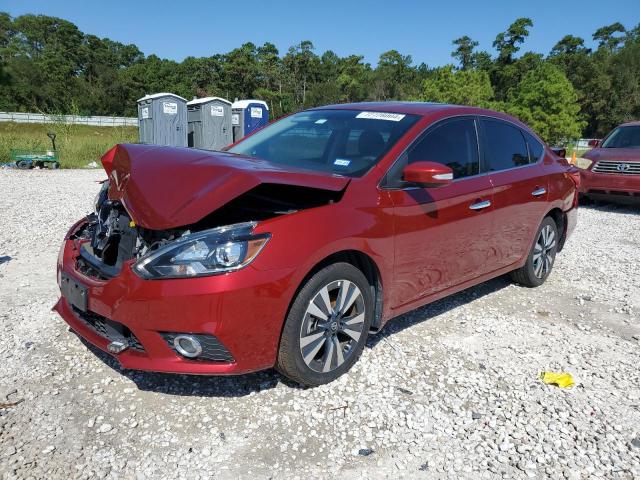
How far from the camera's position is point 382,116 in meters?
3.71

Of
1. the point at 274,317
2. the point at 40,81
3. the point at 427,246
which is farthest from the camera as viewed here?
the point at 40,81

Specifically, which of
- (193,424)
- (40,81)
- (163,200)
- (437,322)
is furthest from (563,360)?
(40,81)

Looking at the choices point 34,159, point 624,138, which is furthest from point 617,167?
point 34,159

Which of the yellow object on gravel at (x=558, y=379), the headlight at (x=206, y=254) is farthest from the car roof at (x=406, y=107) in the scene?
the yellow object on gravel at (x=558, y=379)

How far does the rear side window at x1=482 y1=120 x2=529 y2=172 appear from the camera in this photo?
13.6 feet

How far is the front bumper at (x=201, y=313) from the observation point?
242 cm

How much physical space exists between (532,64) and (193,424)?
68.8 m

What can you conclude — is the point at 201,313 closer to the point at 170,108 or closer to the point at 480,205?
the point at 480,205

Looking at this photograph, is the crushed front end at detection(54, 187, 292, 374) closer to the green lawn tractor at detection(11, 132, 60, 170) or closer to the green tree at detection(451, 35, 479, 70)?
the green lawn tractor at detection(11, 132, 60, 170)

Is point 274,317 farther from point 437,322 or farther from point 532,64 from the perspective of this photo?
point 532,64

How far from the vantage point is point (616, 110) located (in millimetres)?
56000

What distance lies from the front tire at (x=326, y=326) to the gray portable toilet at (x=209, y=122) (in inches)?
554

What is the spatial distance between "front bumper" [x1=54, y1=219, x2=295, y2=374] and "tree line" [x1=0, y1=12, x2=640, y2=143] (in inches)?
1437

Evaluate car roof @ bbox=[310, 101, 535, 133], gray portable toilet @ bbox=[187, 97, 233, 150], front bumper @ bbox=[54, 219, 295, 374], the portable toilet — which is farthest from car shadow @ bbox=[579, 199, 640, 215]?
gray portable toilet @ bbox=[187, 97, 233, 150]
